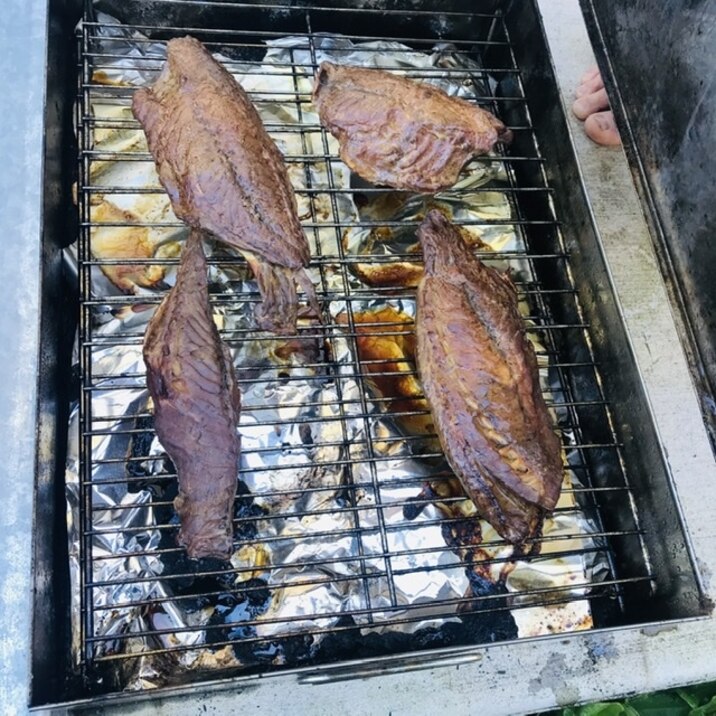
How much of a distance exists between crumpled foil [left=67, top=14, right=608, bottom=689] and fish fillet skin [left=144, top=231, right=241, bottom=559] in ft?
0.55

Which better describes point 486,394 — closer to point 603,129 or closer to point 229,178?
point 229,178

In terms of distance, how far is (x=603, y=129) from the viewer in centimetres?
331

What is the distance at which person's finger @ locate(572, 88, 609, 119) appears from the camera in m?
3.30

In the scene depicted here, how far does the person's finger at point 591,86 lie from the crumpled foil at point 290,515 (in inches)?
44.5

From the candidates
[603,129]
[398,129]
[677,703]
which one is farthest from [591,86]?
[677,703]

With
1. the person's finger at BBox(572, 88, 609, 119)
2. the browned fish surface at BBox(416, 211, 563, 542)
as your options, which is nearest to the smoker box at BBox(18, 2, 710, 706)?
the person's finger at BBox(572, 88, 609, 119)

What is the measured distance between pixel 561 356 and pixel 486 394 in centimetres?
81

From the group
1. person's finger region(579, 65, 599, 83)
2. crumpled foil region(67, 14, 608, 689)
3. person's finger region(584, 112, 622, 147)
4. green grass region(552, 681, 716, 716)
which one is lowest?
green grass region(552, 681, 716, 716)

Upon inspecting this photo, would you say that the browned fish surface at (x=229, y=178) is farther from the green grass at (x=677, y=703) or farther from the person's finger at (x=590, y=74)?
the green grass at (x=677, y=703)

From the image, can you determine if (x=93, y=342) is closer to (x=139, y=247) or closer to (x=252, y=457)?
(x=139, y=247)

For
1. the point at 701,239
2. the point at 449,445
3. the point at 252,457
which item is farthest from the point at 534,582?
the point at 701,239

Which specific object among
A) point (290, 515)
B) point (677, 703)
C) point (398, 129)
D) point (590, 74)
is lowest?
point (677, 703)

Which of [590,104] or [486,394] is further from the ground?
[590,104]

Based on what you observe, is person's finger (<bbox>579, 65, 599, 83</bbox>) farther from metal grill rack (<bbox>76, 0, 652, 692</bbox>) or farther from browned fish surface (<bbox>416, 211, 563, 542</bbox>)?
browned fish surface (<bbox>416, 211, 563, 542</bbox>)
